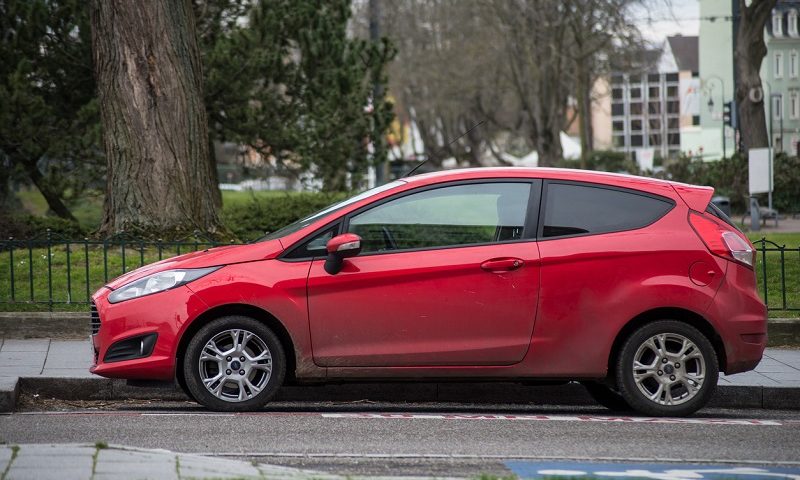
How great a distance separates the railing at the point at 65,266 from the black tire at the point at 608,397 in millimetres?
4309

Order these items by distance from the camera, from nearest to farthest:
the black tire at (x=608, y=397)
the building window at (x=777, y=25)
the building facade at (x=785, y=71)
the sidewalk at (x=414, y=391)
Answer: the black tire at (x=608, y=397) → the sidewalk at (x=414, y=391) → the building facade at (x=785, y=71) → the building window at (x=777, y=25)

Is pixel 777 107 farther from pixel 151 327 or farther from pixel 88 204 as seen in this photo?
pixel 151 327

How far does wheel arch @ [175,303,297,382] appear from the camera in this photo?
8086 millimetres

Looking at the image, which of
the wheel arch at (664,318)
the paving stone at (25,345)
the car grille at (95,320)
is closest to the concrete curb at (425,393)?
the car grille at (95,320)

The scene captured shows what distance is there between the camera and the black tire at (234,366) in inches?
316

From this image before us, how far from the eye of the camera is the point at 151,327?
8047mm

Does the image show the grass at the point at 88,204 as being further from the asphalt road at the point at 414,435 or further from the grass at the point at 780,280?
the asphalt road at the point at 414,435

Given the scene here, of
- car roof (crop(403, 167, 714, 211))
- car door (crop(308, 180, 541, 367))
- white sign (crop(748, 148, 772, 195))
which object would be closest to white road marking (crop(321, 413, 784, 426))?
car door (crop(308, 180, 541, 367))

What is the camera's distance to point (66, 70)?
22.3m

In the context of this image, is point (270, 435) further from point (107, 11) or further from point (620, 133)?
point (620, 133)

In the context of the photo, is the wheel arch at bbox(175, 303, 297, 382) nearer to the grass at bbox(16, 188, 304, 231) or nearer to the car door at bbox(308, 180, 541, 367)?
the car door at bbox(308, 180, 541, 367)

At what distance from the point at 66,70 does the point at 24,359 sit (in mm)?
13064

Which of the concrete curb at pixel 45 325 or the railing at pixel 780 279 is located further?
the railing at pixel 780 279

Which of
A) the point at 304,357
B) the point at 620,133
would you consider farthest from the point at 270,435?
the point at 620,133
